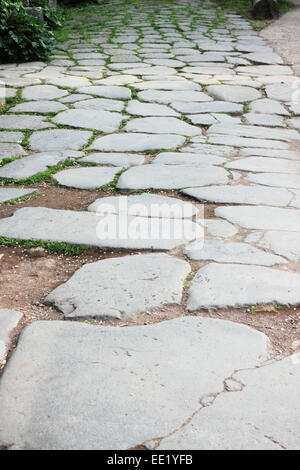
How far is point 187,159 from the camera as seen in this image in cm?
355

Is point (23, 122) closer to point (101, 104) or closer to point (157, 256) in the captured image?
point (101, 104)

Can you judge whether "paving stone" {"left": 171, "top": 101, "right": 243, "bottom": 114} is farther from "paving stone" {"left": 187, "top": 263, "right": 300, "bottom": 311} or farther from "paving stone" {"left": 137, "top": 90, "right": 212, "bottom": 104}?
"paving stone" {"left": 187, "top": 263, "right": 300, "bottom": 311}

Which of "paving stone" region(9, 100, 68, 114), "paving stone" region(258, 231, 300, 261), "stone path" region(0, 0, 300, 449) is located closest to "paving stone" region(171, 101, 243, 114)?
"stone path" region(0, 0, 300, 449)

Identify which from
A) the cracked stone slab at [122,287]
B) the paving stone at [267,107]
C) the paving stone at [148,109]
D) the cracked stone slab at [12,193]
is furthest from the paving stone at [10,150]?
the paving stone at [267,107]

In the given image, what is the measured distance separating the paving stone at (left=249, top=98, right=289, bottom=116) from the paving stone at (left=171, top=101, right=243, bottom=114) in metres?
0.12

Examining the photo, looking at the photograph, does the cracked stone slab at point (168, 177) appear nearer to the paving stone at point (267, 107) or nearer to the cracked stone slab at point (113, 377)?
the cracked stone slab at point (113, 377)

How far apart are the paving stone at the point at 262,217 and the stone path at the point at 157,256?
0.01m

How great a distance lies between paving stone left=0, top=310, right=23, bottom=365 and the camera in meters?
1.70

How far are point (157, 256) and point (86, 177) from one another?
1088 mm

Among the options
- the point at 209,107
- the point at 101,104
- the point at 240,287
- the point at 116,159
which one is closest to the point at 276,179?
the point at 116,159
